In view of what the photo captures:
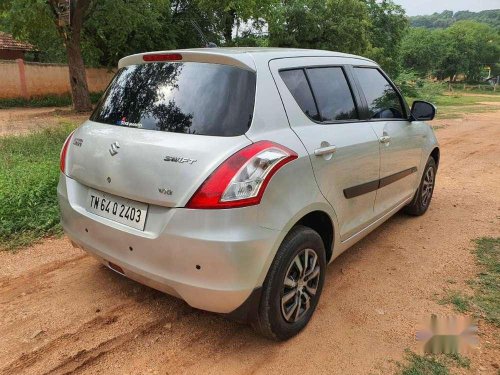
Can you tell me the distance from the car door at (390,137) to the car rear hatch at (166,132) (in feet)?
4.97

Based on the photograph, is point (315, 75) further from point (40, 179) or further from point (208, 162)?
point (40, 179)

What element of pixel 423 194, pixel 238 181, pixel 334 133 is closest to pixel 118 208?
pixel 238 181

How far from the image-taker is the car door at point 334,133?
276 centimetres

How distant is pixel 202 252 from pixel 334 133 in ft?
4.40

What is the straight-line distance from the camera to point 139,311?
2961 millimetres

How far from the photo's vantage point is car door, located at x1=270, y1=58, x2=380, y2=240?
9.06 feet

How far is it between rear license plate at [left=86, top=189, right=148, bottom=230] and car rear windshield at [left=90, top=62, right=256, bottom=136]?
1.52 ft

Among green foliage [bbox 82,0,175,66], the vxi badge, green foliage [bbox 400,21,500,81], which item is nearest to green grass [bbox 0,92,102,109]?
green foliage [bbox 82,0,175,66]

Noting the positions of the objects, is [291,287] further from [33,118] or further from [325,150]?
[33,118]

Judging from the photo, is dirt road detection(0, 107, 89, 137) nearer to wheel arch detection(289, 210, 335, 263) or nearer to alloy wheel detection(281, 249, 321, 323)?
wheel arch detection(289, 210, 335, 263)

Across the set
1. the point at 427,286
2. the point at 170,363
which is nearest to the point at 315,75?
the point at 427,286

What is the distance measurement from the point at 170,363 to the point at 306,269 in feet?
3.25

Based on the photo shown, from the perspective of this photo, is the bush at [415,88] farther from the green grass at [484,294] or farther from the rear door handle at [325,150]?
the rear door handle at [325,150]

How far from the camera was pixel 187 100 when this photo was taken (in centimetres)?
257
